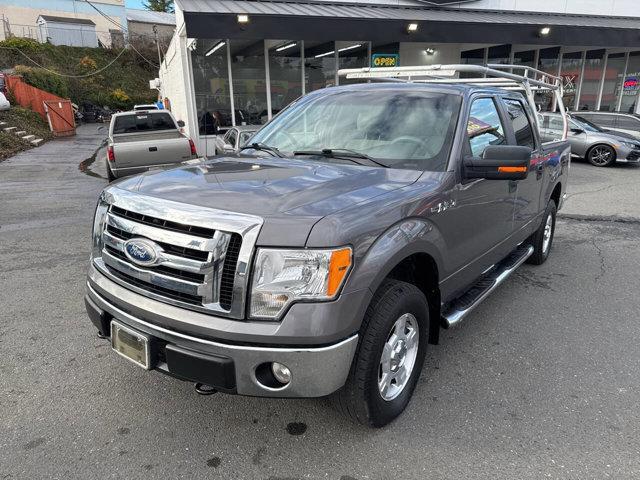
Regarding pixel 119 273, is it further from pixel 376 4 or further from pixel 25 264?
pixel 376 4

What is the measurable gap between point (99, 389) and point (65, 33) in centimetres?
5855

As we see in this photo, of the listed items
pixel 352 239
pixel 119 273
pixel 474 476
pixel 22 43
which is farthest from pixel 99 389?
pixel 22 43

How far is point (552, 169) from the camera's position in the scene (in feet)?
16.5

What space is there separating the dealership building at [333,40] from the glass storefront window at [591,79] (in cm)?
31

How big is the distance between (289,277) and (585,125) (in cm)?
1539

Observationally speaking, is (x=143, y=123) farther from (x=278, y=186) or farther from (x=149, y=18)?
(x=149, y=18)

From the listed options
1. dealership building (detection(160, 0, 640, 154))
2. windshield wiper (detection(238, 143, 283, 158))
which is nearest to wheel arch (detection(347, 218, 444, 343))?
windshield wiper (detection(238, 143, 283, 158))

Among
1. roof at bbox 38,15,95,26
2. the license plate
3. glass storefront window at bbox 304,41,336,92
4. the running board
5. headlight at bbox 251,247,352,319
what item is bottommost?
the running board

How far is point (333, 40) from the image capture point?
41.3 ft

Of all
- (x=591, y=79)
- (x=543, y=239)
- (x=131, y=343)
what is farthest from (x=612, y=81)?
(x=131, y=343)

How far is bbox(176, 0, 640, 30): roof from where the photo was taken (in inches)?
488

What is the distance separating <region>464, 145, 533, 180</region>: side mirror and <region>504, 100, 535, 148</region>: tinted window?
4.25 feet

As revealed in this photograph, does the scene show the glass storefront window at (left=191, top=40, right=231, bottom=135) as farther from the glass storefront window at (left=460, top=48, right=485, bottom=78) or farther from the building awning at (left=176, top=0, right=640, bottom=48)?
the glass storefront window at (left=460, top=48, right=485, bottom=78)

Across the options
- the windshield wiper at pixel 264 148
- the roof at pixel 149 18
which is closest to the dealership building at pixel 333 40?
the windshield wiper at pixel 264 148
